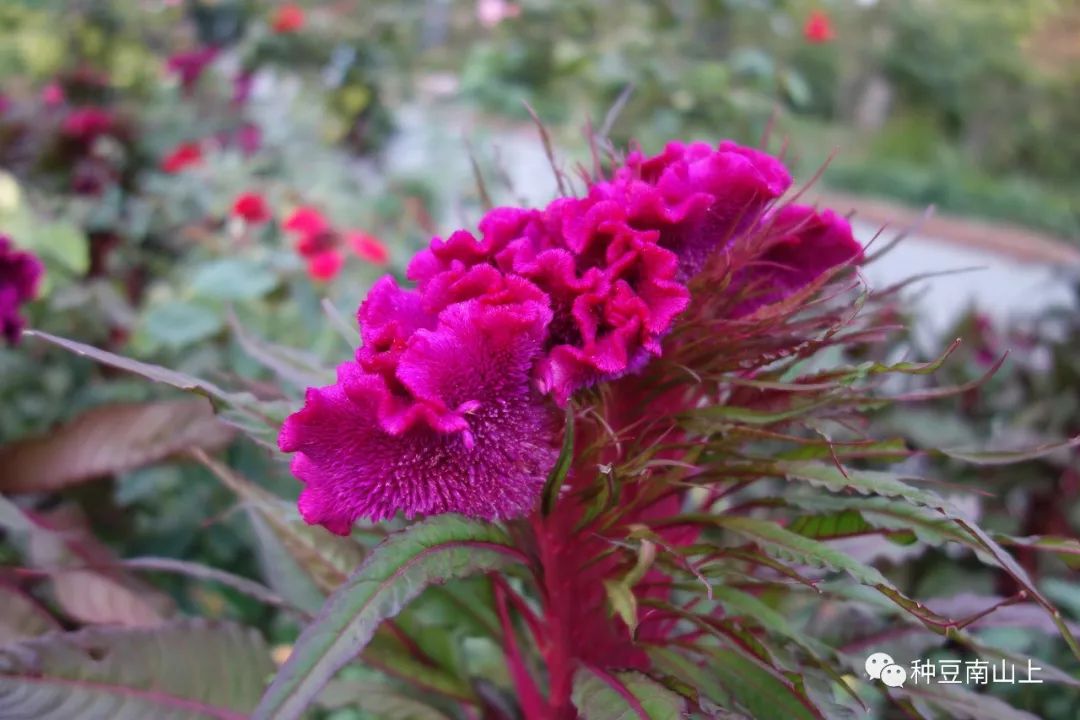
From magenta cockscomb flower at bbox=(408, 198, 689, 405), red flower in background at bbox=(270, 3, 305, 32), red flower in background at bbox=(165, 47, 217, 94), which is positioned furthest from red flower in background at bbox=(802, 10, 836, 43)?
magenta cockscomb flower at bbox=(408, 198, 689, 405)

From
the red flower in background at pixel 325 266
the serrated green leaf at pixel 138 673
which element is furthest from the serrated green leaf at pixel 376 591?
the red flower in background at pixel 325 266

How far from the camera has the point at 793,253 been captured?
2.14ft

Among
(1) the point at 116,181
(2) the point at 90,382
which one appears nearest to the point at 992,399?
(2) the point at 90,382

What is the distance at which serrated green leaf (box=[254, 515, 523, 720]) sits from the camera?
16.7 inches

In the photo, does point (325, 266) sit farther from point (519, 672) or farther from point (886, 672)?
point (886, 672)

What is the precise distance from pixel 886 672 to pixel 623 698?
0.24 m

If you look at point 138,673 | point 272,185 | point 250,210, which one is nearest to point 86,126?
point 272,185

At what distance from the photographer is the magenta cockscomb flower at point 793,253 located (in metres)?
0.63

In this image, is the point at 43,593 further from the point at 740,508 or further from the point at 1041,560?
the point at 1041,560

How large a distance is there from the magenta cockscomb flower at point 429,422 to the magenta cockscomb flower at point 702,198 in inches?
4.2

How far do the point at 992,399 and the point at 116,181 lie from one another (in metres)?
2.30

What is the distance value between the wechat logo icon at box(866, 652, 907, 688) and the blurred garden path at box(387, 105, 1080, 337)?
32 centimetres

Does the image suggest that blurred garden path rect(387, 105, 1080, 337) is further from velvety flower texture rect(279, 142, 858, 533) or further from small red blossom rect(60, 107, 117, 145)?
small red blossom rect(60, 107, 117, 145)

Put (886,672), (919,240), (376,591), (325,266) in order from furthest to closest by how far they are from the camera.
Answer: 1. (919,240)
2. (325,266)
3. (886,672)
4. (376,591)
